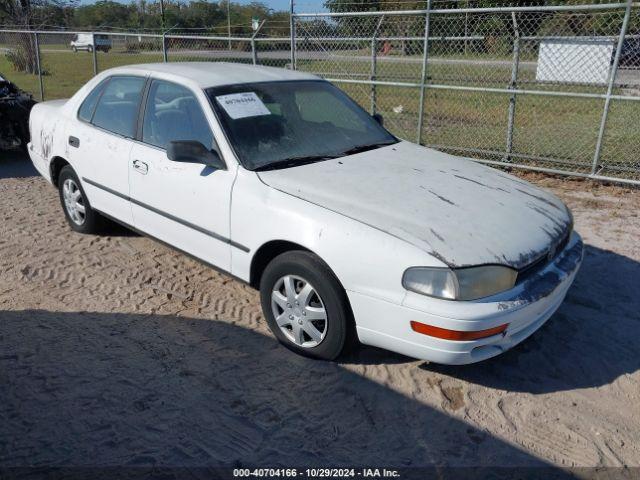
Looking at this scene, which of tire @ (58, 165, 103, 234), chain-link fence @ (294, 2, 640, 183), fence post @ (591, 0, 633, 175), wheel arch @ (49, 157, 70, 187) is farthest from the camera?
chain-link fence @ (294, 2, 640, 183)

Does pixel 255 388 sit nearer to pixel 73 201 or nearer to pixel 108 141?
pixel 108 141

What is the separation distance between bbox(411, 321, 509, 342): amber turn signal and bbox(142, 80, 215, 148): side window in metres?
1.81

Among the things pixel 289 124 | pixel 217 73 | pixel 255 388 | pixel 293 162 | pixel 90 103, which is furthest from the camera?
pixel 90 103

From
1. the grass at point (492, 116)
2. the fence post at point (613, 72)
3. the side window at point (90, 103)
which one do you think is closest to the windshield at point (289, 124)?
the side window at point (90, 103)

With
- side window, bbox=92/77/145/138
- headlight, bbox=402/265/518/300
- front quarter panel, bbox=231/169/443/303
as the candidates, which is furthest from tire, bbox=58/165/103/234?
headlight, bbox=402/265/518/300

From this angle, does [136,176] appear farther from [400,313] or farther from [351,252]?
[400,313]

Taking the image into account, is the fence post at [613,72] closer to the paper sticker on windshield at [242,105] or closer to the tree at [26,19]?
the paper sticker on windshield at [242,105]

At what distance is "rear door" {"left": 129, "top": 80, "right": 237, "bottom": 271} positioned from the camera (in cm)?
354

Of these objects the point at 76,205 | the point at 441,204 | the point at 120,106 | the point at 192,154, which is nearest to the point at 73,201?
the point at 76,205

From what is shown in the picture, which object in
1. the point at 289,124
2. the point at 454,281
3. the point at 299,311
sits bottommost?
the point at 299,311

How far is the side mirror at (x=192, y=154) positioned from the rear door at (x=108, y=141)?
87cm

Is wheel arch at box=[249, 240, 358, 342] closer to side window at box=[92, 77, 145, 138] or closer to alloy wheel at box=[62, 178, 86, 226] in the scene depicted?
side window at box=[92, 77, 145, 138]

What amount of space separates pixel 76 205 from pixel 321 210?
9.85 ft

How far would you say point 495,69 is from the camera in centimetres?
1030
